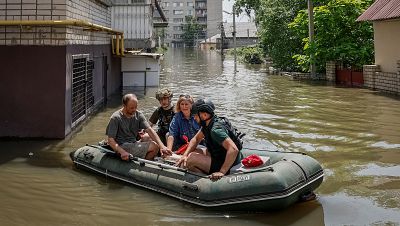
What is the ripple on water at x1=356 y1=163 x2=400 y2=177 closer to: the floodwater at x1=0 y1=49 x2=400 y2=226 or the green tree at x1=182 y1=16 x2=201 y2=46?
the floodwater at x1=0 y1=49 x2=400 y2=226

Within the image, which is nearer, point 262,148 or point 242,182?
point 242,182

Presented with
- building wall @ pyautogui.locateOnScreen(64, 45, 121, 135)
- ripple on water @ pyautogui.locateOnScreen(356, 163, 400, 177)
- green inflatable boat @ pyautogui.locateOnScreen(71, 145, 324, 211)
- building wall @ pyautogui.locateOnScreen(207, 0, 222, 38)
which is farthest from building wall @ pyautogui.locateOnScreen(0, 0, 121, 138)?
building wall @ pyautogui.locateOnScreen(207, 0, 222, 38)

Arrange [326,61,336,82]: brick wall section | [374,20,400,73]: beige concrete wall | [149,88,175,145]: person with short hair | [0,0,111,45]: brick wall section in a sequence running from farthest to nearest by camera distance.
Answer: [326,61,336,82]: brick wall section, [374,20,400,73]: beige concrete wall, [0,0,111,45]: brick wall section, [149,88,175,145]: person with short hair

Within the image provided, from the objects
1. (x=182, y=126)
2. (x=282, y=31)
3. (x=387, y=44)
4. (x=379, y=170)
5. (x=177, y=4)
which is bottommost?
(x=379, y=170)

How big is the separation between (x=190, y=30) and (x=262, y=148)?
378 feet

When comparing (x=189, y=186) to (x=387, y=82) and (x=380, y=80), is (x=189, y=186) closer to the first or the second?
(x=387, y=82)

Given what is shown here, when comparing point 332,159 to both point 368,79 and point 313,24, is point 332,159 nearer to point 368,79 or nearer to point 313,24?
point 368,79

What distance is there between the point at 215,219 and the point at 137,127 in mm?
2495

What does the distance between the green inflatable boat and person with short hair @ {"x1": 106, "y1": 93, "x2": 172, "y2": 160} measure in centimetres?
33

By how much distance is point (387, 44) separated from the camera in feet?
66.6

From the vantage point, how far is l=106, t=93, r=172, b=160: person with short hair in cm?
754

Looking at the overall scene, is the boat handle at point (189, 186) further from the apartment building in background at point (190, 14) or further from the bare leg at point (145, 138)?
the apartment building in background at point (190, 14)

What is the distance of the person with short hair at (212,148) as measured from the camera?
20.3 feet

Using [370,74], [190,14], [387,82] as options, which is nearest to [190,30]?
[190,14]
